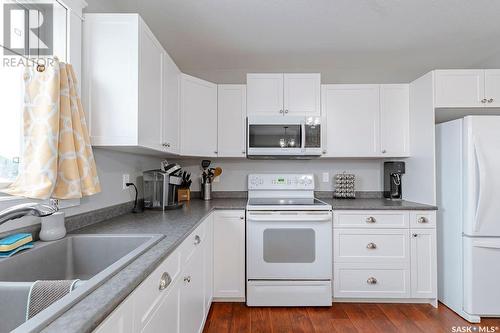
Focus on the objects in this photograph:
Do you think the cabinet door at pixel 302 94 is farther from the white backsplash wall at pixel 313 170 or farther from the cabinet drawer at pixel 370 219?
the cabinet drawer at pixel 370 219

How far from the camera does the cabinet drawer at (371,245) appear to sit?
85.6 inches

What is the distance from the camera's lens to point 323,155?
2551mm

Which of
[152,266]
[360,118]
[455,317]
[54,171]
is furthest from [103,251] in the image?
[455,317]

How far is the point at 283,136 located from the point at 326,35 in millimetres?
977

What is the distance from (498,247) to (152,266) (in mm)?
2513

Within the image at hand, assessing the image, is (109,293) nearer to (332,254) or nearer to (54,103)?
(54,103)

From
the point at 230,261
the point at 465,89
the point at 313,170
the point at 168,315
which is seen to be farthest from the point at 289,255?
the point at 465,89

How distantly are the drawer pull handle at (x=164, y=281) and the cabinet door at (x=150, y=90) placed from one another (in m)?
0.79

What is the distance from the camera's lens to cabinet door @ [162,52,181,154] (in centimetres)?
191

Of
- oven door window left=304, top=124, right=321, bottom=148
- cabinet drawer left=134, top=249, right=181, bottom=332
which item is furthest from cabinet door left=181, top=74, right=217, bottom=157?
cabinet drawer left=134, top=249, right=181, bottom=332

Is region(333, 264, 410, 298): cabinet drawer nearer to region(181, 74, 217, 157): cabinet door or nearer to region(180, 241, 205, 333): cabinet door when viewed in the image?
region(180, 241, 205, 333): cabinet door

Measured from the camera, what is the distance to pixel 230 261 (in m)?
2.18

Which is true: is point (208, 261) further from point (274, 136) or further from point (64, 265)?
point (274, 136)

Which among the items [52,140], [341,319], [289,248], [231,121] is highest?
[231,121]
